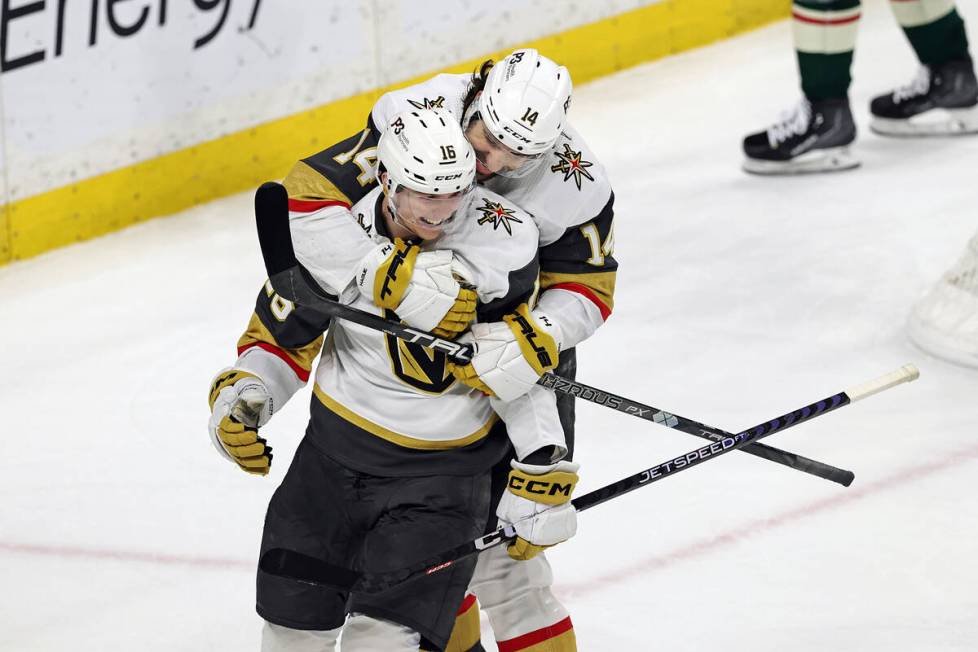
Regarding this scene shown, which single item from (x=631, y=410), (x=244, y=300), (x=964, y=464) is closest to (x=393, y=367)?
(x=631, y=410)

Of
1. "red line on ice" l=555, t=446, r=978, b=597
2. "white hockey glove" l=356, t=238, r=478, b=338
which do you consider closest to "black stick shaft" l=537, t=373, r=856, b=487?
"white hockey glove" l=356, t=238, r=478, b=338

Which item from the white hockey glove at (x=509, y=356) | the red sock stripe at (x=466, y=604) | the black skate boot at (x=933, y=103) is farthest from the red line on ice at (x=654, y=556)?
the black skate boot at (x=933, y=103)

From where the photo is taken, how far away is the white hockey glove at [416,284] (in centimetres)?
234

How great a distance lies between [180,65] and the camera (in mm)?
5352

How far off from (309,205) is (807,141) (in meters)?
3.49

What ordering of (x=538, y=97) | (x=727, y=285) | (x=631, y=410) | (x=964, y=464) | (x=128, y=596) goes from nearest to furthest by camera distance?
(x=538, y=97) < (x=631, y=410) < (x=128, y=596) < (x=964, y=464) < (x=727, y=285)

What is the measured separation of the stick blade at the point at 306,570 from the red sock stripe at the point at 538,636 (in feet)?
1.05

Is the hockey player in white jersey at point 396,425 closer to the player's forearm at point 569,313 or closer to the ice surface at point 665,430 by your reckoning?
the player's forearm at point 569,313

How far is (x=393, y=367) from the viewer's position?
2.46 meters

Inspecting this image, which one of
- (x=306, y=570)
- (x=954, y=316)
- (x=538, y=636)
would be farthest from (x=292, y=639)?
(x=954, y=316)

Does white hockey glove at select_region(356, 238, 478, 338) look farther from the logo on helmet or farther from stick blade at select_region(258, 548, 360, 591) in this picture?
stick blade at select_region(258, 548, 360, 591)

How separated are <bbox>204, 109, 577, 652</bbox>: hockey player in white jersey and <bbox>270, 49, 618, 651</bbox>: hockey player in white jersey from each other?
0.03 meters

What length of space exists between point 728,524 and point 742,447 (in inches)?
35.3

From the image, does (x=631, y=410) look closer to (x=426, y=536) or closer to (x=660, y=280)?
(x=426, y=536)
